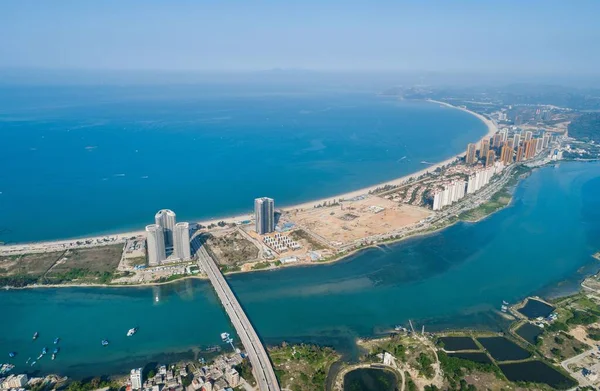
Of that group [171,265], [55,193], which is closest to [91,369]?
[171,265]

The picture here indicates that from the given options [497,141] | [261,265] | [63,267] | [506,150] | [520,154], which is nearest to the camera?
[63,267]

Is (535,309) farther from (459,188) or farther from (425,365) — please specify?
(459,188)

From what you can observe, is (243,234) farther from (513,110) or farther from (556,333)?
(513,110)

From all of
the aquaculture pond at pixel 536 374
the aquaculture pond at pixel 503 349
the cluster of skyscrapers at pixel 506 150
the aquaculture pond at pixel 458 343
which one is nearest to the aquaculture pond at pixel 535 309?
the aquaculture pond at pixel 503 349

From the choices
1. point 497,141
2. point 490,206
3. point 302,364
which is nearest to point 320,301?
point 302,364

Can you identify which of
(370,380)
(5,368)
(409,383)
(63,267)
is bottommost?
(5,368)

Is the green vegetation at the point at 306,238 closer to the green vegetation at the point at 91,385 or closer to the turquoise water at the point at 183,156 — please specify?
the turquoise water at the point at 183,156
